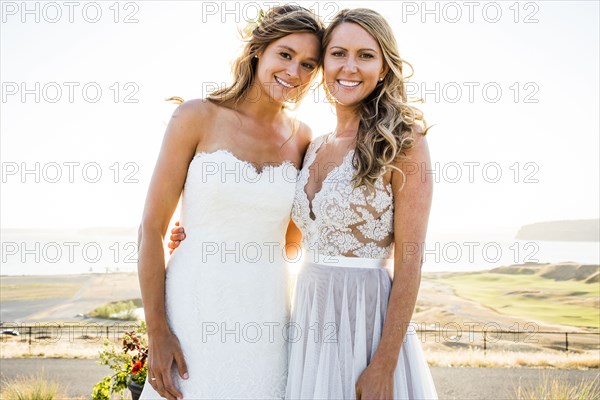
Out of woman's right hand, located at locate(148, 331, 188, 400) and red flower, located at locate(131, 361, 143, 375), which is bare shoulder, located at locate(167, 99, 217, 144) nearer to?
woman's right hand, located at locate(148, 331, 188, 400)

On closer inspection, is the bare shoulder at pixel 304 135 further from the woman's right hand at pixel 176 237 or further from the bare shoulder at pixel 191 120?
the woman's right hand at pixel 176 237

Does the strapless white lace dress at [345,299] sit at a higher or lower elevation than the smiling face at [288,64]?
lower

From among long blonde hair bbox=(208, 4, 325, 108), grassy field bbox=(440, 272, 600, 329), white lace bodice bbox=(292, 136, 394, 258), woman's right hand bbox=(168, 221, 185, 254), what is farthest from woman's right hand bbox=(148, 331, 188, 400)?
grassy field bbox=(440, 272, 600, 329)

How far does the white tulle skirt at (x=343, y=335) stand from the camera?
278cm

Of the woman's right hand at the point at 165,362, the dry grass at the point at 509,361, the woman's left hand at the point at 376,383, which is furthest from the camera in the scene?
the dry grass at the point at 509,361

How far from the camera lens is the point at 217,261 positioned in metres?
3.15

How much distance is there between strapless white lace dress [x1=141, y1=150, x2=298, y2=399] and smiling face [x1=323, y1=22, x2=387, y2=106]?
655 mm

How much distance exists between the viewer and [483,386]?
923 centimetres

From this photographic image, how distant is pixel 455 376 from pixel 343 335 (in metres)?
7.78

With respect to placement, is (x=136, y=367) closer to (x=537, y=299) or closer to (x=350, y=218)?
(x=350, y=218)

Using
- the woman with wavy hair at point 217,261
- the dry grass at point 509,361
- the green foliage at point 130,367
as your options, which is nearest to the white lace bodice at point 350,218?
the woman with wavy hair at point 217,261

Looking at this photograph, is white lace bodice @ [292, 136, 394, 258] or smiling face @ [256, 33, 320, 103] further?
smiling face @ [256, 33, 320, 103]

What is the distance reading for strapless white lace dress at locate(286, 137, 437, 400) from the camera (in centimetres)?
279

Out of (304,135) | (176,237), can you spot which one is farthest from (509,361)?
(176,237)
